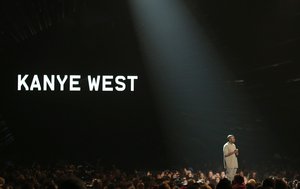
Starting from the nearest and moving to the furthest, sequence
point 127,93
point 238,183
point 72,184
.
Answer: point 72,184 → point 238,183 → point 127,93

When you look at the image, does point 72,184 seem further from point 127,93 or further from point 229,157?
point 127,93

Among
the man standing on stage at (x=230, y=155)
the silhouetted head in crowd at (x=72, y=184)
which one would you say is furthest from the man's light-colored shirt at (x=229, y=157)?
the silhouetted head in crowd at (x=72, y=184)

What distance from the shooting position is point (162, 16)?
20344 mm

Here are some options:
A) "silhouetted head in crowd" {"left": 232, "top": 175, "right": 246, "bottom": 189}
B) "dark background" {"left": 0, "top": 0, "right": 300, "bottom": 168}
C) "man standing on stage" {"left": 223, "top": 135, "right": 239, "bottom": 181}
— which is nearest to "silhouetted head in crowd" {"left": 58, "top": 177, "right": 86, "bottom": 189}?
"silhouetted head in crowd" {"left": 232, "top": 175, "right": 246, "bottom": 189}

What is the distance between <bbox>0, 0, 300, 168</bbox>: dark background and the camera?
58.4 feet

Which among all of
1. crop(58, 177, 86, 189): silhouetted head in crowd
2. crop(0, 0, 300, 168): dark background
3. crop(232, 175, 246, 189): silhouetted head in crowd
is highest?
crop(0, 0, 300, 168): dark background

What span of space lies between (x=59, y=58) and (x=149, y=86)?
3872 millimetres

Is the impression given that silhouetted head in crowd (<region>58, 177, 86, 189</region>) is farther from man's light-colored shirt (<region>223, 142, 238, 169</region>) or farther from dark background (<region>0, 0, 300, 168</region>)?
dark background (<region>0, 0, 300, 168</region>)

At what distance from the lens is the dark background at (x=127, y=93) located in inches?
701

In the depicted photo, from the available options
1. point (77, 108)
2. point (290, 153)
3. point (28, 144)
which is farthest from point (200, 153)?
point (28, 144)

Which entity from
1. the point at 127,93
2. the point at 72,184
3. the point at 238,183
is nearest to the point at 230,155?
the point at 238,183

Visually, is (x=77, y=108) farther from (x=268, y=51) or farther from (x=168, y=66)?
(x=268, y=51)

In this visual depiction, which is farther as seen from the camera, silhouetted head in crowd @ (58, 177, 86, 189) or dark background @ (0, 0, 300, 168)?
dark background @ (0, 0, 300, 168)

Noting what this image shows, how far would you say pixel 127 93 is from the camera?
2281cm
